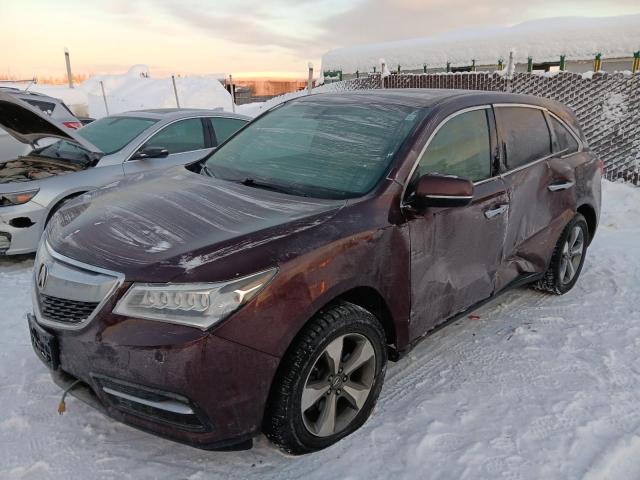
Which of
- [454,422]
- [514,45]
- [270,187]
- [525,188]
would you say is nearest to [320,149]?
[270,187]

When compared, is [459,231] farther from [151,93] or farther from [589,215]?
[151,93]

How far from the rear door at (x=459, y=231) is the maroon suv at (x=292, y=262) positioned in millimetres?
12

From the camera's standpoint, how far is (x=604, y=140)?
921 centimetres

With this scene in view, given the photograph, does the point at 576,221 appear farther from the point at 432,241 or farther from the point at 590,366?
the point at 432,241

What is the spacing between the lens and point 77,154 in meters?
5.67

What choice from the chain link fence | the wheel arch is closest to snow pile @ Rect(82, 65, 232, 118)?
the chain link fence

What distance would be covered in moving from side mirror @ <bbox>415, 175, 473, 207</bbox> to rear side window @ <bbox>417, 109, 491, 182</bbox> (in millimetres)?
212

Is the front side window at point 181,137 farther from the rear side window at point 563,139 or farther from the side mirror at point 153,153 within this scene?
the rear side window at point 563,139

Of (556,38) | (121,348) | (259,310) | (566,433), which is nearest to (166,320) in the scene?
(121,348)

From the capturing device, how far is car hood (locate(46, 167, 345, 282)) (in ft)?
7.24

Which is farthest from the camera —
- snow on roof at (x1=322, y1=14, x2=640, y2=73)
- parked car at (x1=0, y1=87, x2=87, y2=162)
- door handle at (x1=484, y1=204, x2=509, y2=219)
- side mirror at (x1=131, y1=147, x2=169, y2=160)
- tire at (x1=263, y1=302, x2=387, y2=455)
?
snow on roof at (x1=322, y1=14, x2=640, y2=73)

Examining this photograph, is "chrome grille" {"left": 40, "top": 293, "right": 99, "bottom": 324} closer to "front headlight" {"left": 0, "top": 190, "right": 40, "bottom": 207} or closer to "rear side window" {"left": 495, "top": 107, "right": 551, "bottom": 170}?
"rear side window" {"left": 495, "top": 107, "right": 551, "bottom": 170}

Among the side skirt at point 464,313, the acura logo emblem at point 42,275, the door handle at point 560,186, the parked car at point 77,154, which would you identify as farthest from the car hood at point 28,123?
the door handle at point 560,186

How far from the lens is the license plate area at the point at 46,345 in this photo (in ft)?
7.76
